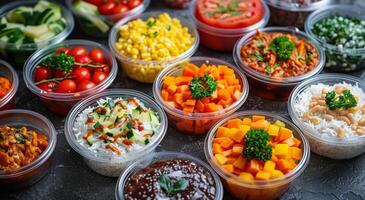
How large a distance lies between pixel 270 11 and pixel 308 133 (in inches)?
66.5

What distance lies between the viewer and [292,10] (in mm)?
4594

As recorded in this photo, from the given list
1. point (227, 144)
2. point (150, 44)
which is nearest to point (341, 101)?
point (227, 144)

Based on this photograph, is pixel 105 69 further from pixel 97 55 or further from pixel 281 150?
pixel 281 150

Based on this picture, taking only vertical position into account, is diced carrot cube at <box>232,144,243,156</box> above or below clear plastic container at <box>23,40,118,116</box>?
above

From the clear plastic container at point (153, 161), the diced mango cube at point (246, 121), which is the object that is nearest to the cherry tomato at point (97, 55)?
the clear plastic container at point (153, 161)

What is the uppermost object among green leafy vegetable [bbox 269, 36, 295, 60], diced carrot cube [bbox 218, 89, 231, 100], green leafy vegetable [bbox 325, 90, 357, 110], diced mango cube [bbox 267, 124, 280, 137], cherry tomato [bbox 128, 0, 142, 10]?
green leafy vegetable [bbox 269, 36, 295, 60]

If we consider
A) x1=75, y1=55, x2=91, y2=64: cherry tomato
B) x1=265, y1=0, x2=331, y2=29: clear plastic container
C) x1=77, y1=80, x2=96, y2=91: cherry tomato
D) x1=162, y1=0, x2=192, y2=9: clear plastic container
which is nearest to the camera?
x1=77, y1=80, x2=96, y2=91: cherry tomato

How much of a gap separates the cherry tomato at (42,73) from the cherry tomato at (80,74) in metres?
0.22

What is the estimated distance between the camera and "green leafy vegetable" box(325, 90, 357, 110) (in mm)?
3600

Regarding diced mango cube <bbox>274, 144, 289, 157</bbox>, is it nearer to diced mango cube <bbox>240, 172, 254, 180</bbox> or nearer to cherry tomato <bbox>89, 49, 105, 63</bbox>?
diced mango cube <bbox>240, 172, 254, 180</bbox>

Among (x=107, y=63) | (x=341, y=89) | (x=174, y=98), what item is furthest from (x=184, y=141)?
(x=341, y=89)

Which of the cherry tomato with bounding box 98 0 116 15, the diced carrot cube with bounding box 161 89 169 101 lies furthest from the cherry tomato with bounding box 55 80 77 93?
the cherry tomato with bounding box 98 0 116 15

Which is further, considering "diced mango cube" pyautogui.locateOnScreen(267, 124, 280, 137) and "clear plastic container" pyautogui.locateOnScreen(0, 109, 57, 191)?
"diced mango cube" pyautogui.locateOnScreen(267, 124, 280, 137)

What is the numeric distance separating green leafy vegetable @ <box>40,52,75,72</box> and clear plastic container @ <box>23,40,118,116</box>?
0.70ft
